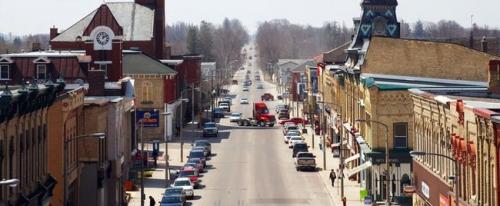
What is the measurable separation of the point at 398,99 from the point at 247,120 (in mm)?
69915

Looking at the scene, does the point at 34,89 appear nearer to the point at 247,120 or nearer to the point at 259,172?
the point at 259,172

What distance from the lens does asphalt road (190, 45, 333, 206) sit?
66562mm

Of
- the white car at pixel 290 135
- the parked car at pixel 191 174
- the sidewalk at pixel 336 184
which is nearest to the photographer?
the sidewalk at pixel 336 184

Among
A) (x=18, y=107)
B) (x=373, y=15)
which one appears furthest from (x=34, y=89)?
(x=373, y=15)

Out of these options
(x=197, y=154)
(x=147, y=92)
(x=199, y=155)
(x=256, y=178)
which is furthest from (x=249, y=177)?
(x=147, y=92)

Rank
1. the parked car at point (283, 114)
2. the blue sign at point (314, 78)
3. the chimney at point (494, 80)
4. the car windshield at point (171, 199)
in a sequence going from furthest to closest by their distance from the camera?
the parked car at point (283, 114) < the blue sign at point (314, 78) < the car windshield at point (171, 199) < the chimney at point (494, 80)

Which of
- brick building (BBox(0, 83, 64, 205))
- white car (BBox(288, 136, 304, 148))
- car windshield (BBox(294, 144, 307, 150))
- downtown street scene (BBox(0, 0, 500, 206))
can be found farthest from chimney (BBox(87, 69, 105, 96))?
white car (BBox(288, 136, 304, 148))

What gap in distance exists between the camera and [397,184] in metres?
65.0

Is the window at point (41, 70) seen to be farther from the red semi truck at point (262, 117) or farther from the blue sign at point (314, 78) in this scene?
the blue sign at point (314, 78)

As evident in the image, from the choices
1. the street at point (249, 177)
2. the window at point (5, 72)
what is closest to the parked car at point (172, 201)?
the street at point (249, 177)

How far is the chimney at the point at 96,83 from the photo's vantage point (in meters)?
67.8

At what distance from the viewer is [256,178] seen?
7862 cm

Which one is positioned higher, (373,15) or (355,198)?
(373,15)

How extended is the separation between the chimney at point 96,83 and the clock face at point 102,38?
41.3 ft
